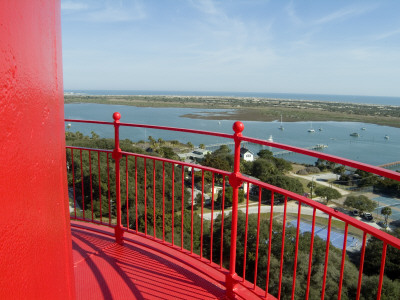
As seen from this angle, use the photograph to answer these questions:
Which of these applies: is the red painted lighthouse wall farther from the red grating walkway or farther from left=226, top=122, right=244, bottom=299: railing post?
the red grating walkway


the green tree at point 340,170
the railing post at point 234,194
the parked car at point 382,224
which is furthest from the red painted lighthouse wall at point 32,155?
the green tree at point 340,170

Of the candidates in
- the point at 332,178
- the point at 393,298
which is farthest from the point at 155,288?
the point at 332,178

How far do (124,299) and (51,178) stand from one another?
183cm

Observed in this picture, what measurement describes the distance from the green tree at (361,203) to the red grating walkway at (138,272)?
2855cm

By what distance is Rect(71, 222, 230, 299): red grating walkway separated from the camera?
2520 millimetres

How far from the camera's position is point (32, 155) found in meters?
0.81

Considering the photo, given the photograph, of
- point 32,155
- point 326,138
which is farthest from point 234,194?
point 326,138

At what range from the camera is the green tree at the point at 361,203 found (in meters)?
27.7

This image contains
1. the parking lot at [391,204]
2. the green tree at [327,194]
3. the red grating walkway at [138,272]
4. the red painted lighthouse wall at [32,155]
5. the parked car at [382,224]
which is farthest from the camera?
the green tree at [327,194]

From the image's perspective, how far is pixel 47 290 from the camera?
876 mm

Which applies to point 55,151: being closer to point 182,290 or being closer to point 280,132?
point 182,290

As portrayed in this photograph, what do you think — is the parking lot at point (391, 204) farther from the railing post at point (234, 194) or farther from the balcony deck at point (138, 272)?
the railing post at point (234, 194)

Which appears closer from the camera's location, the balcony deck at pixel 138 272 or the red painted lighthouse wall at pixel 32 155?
the red painted lighthouse wall at pixel 32 155

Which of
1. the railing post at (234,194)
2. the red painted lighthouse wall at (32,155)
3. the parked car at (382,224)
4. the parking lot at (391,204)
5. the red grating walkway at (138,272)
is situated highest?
the red painted lighthouse wall at (32,155)
